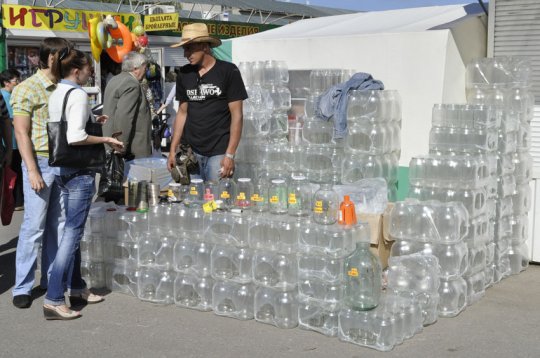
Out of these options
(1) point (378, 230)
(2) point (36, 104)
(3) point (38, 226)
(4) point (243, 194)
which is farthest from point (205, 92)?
(1) point (378, 230)

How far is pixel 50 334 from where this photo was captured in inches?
199

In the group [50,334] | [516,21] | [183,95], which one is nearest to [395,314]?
[50,334]

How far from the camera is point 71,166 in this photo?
513 centimetres

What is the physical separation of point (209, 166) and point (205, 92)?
663 millimetres

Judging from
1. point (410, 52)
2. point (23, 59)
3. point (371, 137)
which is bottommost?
point (371, 137)

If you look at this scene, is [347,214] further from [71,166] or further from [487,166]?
[71,166]

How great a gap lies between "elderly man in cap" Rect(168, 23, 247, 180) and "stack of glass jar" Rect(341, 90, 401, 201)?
3.62ft

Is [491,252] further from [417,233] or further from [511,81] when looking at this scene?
[511,81]

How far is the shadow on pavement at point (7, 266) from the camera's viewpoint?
633cm

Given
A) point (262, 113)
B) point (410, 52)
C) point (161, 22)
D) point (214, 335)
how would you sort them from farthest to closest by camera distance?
point (161, 22)
point (262, 113)
point (410, 52)
point (214, 335)

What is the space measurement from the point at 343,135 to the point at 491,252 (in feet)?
5.78

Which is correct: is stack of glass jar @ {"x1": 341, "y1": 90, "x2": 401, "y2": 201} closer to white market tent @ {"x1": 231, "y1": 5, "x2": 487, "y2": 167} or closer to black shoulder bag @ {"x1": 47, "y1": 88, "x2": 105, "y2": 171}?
white market tent @ {"x1": 231, "y1": 5, "x2": 487, "y2": 167}

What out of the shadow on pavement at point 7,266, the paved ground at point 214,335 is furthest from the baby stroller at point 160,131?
the paved ground at point 214,335

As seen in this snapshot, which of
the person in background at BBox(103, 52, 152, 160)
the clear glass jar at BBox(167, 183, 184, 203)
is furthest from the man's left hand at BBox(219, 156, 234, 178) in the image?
the person in background at BBox(103, 52, 152, 160)
